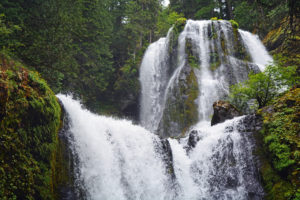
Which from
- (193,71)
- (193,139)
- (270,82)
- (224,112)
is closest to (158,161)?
(193,139)

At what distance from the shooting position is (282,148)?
7156 mm

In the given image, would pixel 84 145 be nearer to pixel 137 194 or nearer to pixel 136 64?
pixel 137 194

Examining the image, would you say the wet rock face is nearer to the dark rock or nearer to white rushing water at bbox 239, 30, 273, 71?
the dark rock

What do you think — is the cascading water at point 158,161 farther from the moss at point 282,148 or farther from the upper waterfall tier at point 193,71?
the upper waterfall tier at point 193,71

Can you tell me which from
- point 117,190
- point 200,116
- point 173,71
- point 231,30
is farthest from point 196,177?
point 231,30

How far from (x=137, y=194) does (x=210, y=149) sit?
152 inches

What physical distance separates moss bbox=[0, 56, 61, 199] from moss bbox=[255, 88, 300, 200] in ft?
22.1

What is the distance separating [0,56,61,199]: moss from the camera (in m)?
4.70

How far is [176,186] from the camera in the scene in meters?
8.99

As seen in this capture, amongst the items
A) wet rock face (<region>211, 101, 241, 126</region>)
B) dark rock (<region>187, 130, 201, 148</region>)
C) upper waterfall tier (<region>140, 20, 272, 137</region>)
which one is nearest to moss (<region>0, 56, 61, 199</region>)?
dark rock (<region>187, 130, 201, 148</region>)

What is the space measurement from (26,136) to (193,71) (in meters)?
14.6

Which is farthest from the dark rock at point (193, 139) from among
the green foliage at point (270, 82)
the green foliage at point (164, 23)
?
the green foliage at point (164, 23)

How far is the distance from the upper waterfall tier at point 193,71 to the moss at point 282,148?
24.1 ft

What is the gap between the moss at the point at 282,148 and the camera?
260 inches
